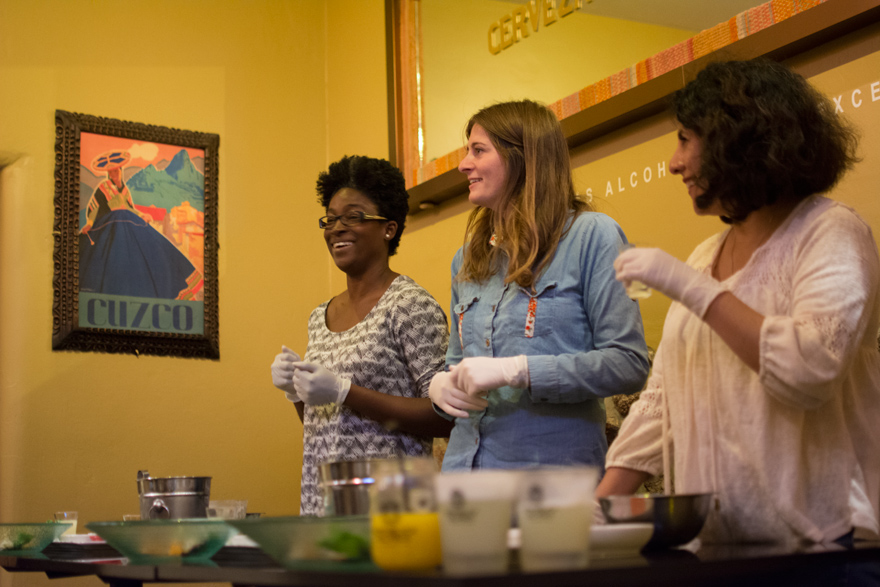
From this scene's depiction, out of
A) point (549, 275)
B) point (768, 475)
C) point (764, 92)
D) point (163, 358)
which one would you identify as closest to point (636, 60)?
point (549, 275)

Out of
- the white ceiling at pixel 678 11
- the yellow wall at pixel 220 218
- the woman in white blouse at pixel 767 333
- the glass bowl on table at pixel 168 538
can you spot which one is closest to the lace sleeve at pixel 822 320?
the woman in white blouse at pixel 767 333

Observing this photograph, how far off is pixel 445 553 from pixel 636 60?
196cm

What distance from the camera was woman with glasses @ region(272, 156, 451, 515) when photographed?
1.99 meters

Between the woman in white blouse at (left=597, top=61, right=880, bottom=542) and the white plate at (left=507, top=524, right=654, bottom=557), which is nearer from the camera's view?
the white plate at (left=507, top=524, right=654, bottom=557)

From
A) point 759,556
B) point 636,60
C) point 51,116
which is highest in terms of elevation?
point 51,116

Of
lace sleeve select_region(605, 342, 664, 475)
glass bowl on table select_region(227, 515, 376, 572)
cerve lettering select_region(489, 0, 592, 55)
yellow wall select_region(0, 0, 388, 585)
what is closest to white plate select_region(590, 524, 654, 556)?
glass bowl on table select_region(227, 515, 376, 572)

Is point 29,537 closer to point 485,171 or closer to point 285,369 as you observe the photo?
point 285,369

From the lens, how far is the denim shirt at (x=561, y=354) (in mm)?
1508

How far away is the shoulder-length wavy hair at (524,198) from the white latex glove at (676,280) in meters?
0.50

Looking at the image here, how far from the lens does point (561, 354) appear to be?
154 centimetres

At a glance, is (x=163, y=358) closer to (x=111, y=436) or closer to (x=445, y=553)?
(x=111, y=436)

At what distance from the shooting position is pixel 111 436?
11.1 ft

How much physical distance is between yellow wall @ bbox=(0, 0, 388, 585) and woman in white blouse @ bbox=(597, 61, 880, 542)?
2.47m

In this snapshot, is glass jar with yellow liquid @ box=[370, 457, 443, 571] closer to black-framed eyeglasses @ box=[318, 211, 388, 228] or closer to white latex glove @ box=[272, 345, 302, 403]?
white latex glove @ box=[272, 345, 302, 403]
